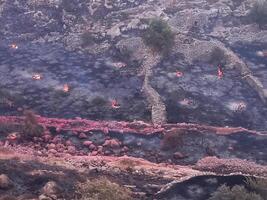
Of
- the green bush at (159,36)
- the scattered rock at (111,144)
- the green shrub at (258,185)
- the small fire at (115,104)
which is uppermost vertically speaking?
→ the green bush at (159,36)

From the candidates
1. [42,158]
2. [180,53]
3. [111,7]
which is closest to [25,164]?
[42,158]

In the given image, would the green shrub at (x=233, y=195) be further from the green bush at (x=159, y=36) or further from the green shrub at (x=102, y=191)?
the green bush at (x=159, y=36)

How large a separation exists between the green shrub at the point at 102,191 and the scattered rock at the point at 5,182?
1.81 m

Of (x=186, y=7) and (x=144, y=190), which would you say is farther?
(x=186, y=7)

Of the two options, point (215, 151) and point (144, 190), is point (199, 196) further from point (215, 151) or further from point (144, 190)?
point (215, 151)

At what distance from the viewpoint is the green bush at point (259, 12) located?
77.6ft

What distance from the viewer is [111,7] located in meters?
24.8

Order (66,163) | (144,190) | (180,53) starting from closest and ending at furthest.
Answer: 1. (144,190)
2. (66,163)
3. (180,53)

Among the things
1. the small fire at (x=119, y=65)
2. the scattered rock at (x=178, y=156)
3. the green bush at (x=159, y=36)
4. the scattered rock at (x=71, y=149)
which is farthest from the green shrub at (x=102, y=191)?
the green bush at (x=159, y=36)

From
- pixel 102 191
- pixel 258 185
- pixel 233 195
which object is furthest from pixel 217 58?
pixel 102 191

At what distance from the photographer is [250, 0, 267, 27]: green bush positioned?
77.6 feet

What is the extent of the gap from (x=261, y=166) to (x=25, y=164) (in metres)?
7.50

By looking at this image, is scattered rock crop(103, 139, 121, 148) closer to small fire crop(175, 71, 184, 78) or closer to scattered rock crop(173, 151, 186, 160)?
Answer: scattered rock crop(173, 151, 186, 160)

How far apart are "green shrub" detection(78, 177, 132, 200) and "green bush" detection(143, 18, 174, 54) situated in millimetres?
10441
